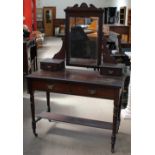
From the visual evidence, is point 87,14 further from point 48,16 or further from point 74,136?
point 48,16

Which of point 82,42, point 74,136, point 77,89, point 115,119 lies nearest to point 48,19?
point 82,42

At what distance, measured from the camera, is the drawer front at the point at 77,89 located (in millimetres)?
2424

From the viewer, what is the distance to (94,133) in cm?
299

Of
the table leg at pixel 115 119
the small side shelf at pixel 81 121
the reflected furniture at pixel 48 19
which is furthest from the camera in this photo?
the reflected furniture at pixel 48 19

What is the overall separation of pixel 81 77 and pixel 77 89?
158 mm

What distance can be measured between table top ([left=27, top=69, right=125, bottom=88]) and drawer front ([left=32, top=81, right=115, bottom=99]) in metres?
0.05

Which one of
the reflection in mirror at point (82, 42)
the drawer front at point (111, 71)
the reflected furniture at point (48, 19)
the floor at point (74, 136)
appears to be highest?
the reflected furniture at point (48, 19)

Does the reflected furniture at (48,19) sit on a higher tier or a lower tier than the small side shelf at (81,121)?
higher

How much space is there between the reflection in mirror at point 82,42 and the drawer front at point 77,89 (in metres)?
0.42

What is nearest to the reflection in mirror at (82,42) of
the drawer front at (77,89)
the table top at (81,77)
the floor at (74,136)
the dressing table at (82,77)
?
the dressing table at (82,77)

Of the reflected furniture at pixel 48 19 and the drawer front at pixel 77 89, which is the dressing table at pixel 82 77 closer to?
the drawer front at pixel 77 89

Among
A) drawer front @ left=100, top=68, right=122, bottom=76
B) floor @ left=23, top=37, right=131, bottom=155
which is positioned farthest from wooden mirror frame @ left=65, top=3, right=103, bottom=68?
floor @ left=23, top=37, right=131, bottom=155

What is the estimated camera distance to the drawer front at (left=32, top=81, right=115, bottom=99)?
7.95 feet
